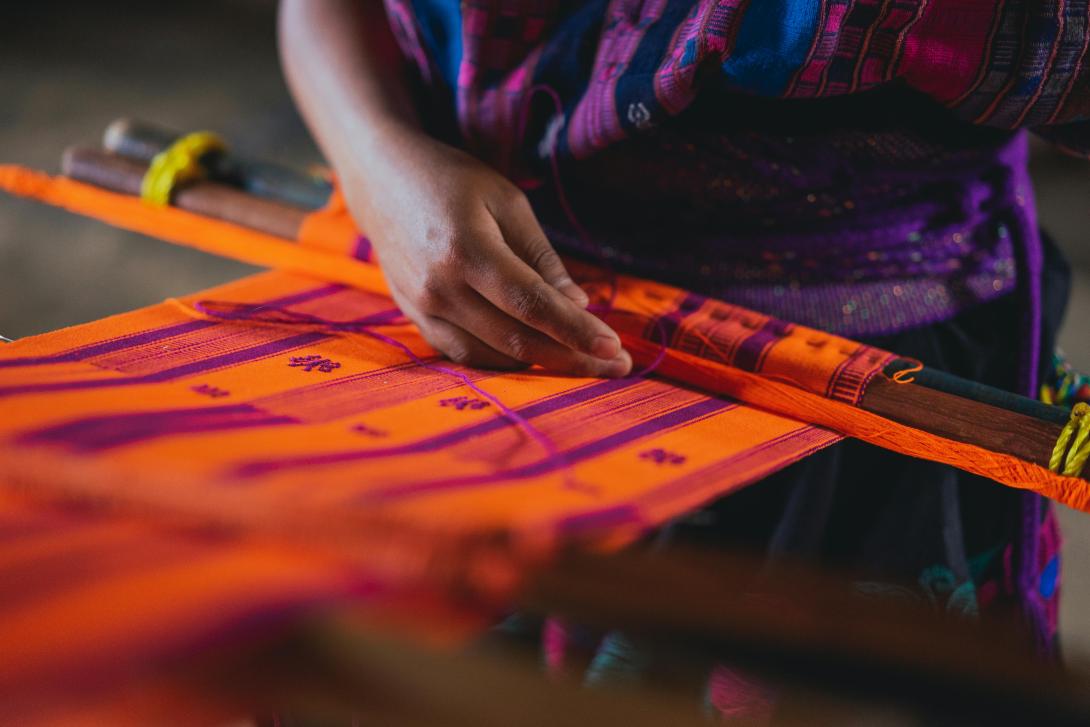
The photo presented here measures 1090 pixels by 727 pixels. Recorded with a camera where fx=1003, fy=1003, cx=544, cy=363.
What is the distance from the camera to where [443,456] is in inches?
21.5

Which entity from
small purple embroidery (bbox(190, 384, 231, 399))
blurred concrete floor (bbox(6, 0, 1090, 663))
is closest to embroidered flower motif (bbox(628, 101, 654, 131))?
small purple embroidery (bbox(190, 384, 231, 399))

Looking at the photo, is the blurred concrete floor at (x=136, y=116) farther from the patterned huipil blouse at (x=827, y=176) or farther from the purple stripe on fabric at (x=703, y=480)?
the purple stripe on fabric at (x=703, y=480)

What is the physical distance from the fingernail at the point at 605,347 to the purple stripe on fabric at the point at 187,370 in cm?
20

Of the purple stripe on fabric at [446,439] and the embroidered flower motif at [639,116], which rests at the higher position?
the embroidered flower motif at [639,116]

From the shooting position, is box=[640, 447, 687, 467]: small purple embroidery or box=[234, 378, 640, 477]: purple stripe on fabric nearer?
box=[234, 378, 640, 477]: purple stripe on fabric

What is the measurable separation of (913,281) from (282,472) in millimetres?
543

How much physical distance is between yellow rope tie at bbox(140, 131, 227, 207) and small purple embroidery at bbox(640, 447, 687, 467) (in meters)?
0.62

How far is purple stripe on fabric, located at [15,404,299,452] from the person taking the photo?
49 cm

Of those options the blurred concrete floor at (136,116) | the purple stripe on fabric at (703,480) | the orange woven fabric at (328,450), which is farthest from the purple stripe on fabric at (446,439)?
the blurred concrete floor at (136,116)

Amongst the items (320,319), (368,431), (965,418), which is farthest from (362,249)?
(965,418)

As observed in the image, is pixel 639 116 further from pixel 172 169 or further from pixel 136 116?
pixel 136 116

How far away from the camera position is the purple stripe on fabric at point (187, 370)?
0.56 metres

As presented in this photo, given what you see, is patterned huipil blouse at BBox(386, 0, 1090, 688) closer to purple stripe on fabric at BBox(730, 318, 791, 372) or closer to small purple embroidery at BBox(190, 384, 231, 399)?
purple stripe on fabric at BBox(730, 318, 791, 372)

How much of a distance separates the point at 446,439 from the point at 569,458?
0.23 feet
